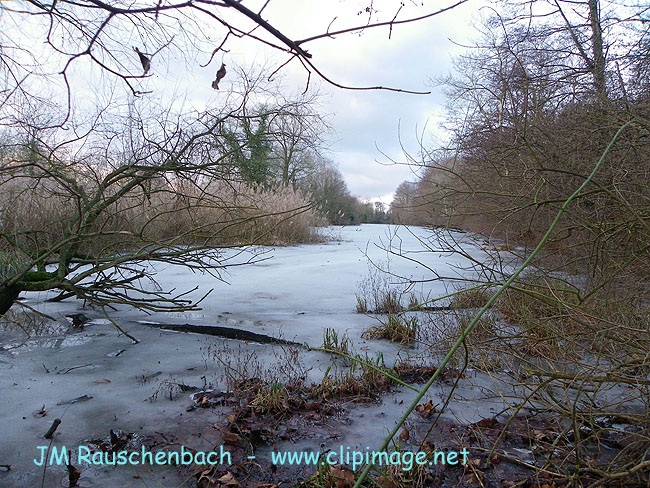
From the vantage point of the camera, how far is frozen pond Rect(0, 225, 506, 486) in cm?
229

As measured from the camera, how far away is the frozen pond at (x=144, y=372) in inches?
90.2

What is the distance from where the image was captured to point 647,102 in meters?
3.33

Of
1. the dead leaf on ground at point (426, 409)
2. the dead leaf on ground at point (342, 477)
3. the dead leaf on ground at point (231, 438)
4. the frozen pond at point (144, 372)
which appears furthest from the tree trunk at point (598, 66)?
the dead leaf on ground at point (231, 438)

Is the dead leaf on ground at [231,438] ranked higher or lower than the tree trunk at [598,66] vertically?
lower

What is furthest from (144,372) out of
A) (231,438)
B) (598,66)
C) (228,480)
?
(598,66)

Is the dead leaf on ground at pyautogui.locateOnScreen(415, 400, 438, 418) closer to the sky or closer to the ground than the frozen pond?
closer to the ground

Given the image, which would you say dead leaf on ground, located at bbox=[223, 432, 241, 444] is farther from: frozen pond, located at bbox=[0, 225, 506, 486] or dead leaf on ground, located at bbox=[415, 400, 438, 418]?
dead leaf on ground, located at bbox=[415, 400, 438, 418]

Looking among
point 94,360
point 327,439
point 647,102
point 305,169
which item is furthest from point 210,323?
point 305,169

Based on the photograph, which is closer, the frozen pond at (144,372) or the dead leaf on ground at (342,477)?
the dead leaf on ground at (342,477)

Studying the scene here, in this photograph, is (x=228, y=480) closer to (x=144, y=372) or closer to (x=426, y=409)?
(x=426, y=409)

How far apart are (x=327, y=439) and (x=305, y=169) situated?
23.7 meters

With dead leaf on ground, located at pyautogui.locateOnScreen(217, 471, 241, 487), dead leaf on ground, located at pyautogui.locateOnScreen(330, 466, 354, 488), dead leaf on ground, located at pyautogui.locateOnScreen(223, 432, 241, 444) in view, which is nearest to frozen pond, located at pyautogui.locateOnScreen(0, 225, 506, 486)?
dead leaf on ground, located at pyautogui.locateOnScreen(223, 432, 241, 444)

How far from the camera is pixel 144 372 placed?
3166mm

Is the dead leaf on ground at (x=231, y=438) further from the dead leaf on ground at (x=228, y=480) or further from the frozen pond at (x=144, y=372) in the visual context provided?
the dead leaf on ground at (x=228, y=480)
